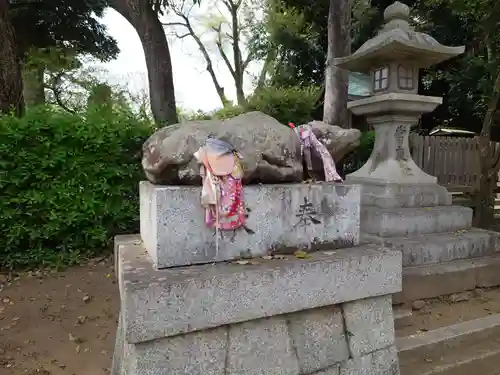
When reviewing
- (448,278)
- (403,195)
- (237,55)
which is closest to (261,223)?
(448,278)

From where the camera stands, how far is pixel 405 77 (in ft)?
14.8

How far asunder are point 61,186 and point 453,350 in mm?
4134

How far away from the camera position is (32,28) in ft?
25.0

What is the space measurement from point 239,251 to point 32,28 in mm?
8041

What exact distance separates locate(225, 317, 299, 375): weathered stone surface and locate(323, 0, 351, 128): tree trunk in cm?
665

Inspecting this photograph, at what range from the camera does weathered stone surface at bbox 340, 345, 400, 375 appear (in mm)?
2000

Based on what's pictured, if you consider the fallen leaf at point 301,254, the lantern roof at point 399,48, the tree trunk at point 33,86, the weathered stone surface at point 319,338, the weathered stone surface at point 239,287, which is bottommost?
the weathered stone surface at point 319,338

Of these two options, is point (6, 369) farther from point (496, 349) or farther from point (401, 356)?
point (496, 349)

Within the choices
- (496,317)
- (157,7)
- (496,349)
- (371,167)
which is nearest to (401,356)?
(496,349)

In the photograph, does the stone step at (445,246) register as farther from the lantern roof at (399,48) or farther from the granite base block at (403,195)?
the lantern roof at (399,48)

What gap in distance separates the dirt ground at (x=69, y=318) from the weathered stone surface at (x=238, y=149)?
5.92 ft

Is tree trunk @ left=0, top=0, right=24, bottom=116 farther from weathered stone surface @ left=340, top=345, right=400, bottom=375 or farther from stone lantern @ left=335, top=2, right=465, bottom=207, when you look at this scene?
weathered stone surface @ left=340, top=345, right=400, bottom=375

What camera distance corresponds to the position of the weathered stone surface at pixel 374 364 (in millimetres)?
2000

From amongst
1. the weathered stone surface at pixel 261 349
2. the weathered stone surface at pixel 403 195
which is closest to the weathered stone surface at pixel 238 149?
the weathered stone surface at pixel 261 349
